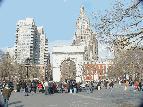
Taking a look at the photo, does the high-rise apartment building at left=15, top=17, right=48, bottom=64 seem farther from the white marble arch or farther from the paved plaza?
the paved plaza

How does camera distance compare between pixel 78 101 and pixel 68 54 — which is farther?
pixel 68 54

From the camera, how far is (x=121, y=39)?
13.7m

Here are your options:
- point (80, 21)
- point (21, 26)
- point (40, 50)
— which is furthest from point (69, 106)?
point (80, 21)

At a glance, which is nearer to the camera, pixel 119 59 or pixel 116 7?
pixel 116 7

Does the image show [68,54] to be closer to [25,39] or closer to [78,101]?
[78,101]

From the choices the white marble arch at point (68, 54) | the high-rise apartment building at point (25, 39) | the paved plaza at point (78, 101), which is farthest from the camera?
the high-rise apartment building at point (25, 39)

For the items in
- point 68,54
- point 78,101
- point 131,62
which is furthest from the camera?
point 68,54

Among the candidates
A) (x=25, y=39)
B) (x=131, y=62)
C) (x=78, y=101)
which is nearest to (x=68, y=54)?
(x=131, y=62)

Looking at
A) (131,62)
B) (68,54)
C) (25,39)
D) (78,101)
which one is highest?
(25,39)

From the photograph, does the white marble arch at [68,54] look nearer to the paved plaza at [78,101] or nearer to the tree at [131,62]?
the tree at [131,62]

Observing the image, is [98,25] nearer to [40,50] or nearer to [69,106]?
[69,106]

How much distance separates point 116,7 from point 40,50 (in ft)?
411

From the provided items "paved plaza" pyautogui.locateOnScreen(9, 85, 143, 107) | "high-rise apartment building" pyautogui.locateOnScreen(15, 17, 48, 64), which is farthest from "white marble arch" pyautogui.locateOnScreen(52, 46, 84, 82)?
"high-rise apartment building" pyautogui.locateOnScreen(15, 17, 48, 64)

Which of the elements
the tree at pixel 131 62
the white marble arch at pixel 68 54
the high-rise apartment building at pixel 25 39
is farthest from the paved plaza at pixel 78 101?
the high-rise apartment building at pixel 25 39
